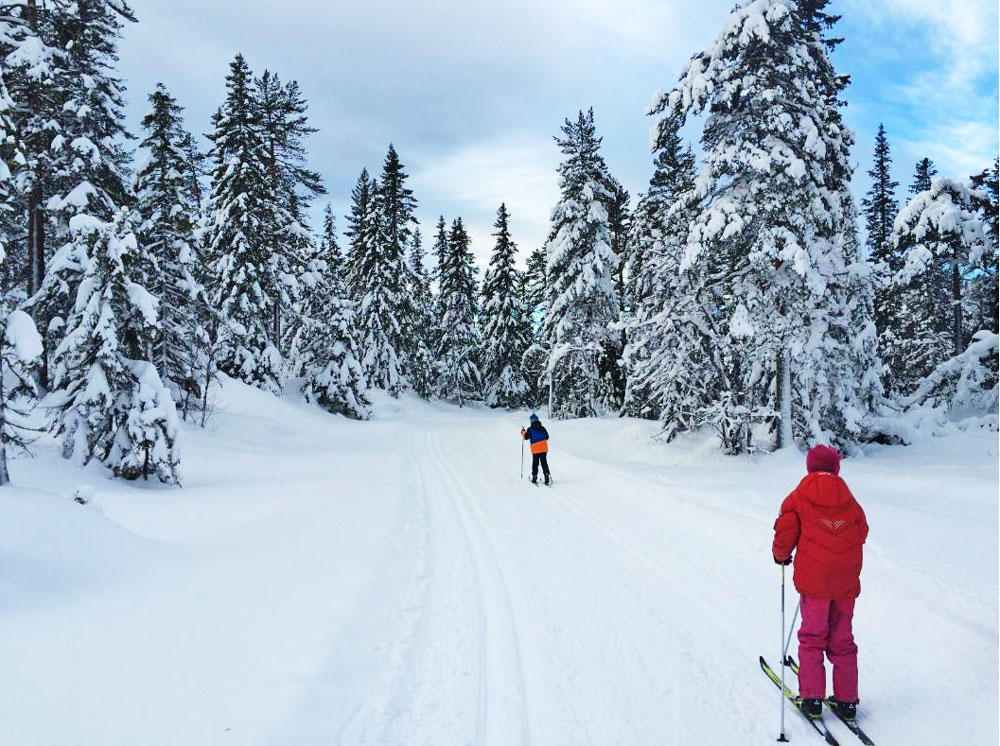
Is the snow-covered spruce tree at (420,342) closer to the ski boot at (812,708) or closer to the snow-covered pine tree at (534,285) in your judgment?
the snow-covered pine tree at (534,285)

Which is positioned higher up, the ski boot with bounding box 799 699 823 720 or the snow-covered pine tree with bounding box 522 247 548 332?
the snow-covered pine tree with bounding box 522 247 548 332

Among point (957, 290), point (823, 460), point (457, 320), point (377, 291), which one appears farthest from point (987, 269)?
point (457, 320)

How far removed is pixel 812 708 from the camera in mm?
4434

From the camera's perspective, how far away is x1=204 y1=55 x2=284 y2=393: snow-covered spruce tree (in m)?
26.7

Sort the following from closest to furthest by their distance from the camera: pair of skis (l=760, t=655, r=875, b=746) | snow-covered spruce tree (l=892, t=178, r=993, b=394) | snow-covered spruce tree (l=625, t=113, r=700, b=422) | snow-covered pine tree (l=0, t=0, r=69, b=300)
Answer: pair of skis (l=760, t=655, r=875, b=746) → snow-covered pine tree (l=0, t=0, r=69, b=300) → snow-covered spruce tree (l=892, t=178, r=993, b=394) → snow-covered spruce tree (l=625, t=113, r=700, b=422)

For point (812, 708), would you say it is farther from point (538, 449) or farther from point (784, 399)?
point (784, 399)

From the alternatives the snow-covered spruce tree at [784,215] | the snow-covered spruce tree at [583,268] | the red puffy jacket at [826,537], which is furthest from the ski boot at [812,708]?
the snow-covered spruce tree at [583,268]

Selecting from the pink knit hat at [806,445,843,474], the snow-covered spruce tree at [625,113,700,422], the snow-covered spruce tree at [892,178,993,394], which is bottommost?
the pink knit hat at [806,445,843,474]

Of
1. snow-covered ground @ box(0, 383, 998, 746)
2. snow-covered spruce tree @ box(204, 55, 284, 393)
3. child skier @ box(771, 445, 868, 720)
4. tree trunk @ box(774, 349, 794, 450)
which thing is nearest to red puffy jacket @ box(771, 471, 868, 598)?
child skier @ box(771, 445, 868, 720)

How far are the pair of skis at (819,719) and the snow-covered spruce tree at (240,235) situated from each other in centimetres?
2589

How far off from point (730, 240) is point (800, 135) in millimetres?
3154

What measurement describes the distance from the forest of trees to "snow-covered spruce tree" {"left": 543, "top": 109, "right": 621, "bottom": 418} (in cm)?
12

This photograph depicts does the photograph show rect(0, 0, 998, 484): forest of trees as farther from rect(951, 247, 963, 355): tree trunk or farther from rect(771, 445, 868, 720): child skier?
rect(771, 445, 868, 720): child skier

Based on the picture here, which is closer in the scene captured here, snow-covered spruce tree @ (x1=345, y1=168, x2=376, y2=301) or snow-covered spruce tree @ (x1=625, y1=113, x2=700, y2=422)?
snow-covered spruce tree @ (x1=625, y1=113, x2=700, y2=422)
